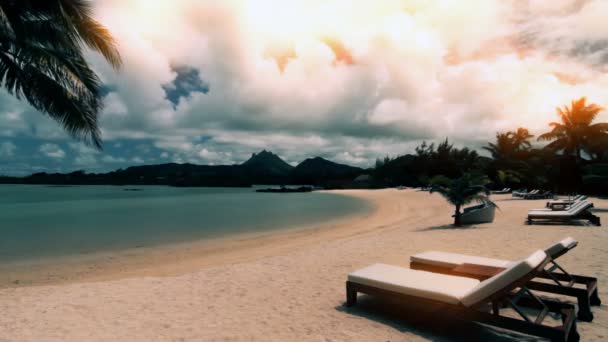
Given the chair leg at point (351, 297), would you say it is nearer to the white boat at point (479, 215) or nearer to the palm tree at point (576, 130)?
the white boat at point (479, 215)

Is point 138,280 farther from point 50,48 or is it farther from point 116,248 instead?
point 116,248

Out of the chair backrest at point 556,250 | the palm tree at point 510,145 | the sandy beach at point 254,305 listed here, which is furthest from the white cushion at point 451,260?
the palm tree at point 510,145

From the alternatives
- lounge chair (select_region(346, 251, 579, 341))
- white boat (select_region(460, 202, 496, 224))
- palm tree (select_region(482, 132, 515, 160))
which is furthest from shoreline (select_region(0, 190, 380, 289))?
palm tree (select_region(482, 132, 515, 160))

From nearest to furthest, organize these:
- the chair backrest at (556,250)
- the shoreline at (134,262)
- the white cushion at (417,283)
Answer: the white cushion at (417,283)
the chair backrest at (556,250)
the shoreline at (134,262)

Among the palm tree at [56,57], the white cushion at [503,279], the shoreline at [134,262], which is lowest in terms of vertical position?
the shoreline at [134,262]

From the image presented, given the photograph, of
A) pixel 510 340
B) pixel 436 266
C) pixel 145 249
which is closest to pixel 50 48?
pixel 145 249

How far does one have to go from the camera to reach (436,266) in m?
5.21

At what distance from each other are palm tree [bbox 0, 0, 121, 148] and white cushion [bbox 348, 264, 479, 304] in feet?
25.1

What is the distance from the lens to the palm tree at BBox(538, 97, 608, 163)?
29375 mm

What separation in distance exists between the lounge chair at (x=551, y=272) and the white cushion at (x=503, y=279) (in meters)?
0.84

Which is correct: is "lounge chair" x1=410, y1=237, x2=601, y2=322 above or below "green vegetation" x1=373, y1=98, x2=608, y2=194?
below

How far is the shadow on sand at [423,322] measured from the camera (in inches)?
145

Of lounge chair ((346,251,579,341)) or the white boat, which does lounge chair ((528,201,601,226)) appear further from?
lounge chair ((346,251,579,341))

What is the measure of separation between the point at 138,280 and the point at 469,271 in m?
6.20
